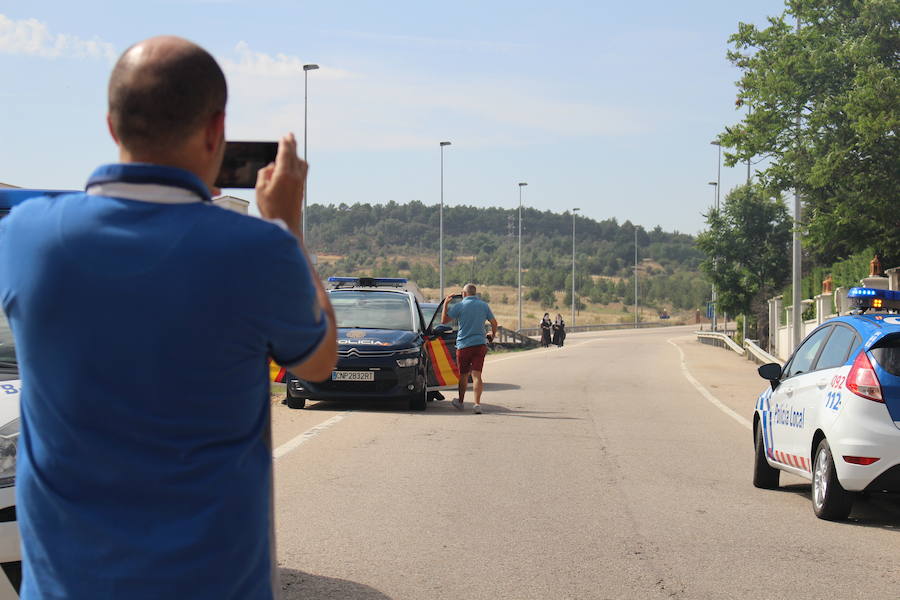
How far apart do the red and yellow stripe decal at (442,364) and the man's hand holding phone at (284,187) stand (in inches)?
596

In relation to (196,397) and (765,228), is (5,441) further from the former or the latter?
(765,228)

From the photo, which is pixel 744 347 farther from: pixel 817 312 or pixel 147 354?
pixel 147 354

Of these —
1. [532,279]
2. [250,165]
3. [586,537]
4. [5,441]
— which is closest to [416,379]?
[586,537]

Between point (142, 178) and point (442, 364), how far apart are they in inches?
621

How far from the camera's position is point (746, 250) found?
61.1 metres

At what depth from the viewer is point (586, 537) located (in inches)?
308

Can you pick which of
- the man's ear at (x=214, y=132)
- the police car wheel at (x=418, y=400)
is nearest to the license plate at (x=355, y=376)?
the police car wheel at (x=418, y=400)

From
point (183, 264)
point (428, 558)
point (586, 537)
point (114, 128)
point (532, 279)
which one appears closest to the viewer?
point (183, 264)

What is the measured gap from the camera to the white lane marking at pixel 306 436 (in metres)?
12.0

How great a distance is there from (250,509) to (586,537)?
5750 millimetres

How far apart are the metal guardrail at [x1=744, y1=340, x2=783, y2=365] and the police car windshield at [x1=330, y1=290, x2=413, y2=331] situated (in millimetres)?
20338

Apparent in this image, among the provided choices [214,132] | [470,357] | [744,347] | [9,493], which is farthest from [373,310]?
[744,347]

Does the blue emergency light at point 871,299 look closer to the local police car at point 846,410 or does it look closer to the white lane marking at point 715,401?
the local police car at point 846,410

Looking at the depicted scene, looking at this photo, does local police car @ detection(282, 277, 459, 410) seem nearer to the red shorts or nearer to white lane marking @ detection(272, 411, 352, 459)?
the red shorts
